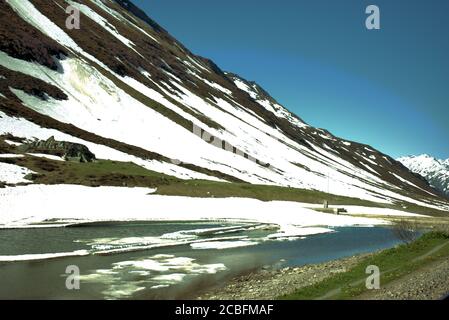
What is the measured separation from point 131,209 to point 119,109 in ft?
282

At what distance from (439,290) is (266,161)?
454ft

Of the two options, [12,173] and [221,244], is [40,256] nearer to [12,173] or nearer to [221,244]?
[221,244]

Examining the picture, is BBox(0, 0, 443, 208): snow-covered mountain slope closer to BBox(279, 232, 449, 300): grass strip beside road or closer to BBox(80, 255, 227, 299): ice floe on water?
BBox(80, 255, 227, 299): ice floe on water

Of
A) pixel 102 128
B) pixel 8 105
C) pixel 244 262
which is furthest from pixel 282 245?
pixel 102 128

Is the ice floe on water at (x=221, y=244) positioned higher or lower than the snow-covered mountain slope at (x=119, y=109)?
lower

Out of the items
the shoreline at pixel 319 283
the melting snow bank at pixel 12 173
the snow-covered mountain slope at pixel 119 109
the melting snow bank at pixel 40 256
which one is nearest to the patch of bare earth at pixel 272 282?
the shoreline at pixel 319 283

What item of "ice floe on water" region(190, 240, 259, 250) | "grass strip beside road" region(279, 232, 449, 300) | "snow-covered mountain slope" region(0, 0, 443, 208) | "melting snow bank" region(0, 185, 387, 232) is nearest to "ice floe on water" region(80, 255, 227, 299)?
"ice floe on water" region(190, 240, 259, 250)


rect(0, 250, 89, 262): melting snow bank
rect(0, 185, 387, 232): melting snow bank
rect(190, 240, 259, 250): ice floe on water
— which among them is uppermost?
rect(0, 185, 387, 232): melting snow bank

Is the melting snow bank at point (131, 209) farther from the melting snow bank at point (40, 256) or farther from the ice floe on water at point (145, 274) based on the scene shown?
the ice floe on water at point (145, 274)

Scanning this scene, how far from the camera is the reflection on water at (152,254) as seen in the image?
22562 mm

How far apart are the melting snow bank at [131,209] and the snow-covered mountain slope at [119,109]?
3312 centimetres

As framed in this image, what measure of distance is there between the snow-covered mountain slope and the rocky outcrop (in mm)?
6126

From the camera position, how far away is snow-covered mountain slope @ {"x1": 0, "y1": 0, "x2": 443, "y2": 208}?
4363 inches

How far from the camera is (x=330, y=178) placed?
581 feet
